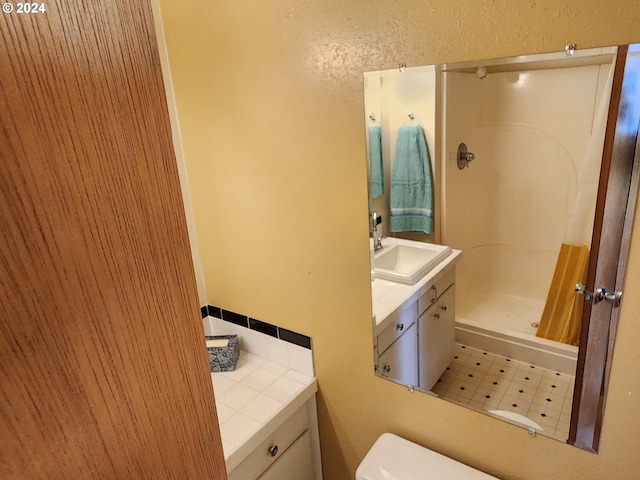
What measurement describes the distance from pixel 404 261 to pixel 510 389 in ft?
1.45

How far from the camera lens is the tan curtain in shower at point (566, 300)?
3.25ft

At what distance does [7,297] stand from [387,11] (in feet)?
3.25

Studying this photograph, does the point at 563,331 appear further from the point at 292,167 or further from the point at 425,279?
the point at 292,167

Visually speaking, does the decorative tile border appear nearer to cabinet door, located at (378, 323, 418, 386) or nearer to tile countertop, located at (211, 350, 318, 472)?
tile countertop, located at (211, 350, 318, 472)

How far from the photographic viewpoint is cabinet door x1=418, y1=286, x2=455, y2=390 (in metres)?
1.24

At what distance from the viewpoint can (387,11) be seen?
1026 millimetres

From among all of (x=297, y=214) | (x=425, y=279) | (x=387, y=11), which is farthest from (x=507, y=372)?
(x=387, y=11)

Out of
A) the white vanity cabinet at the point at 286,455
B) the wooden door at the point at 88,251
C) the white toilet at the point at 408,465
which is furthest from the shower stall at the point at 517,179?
the wooden door at the point at 88,251

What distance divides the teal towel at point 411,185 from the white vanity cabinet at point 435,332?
0.19m

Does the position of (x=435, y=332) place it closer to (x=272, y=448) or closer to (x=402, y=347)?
(x=402, y=347)

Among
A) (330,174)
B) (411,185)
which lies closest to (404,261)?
(411,185)

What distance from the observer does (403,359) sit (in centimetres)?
131

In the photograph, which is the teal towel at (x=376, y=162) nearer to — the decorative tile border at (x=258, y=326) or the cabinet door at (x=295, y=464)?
the decorative tile border at (x=258, y=326)

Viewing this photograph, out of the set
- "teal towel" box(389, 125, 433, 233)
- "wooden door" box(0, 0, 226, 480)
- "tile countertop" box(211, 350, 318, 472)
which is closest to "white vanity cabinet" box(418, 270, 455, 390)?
"teal towel" box(389, 125, 433, 233)
